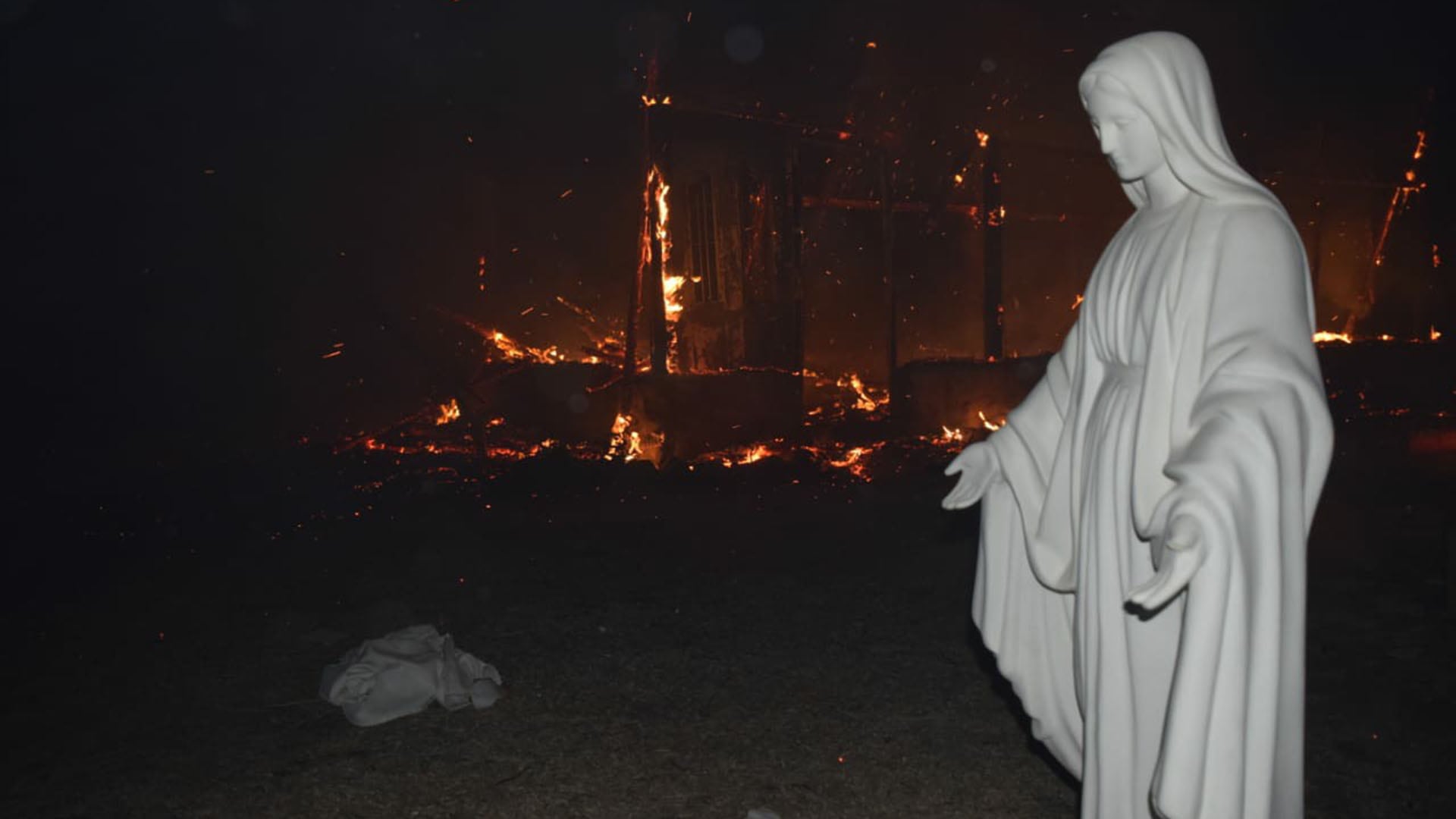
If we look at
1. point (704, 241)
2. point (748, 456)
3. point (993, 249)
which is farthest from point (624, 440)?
point (993, 249)

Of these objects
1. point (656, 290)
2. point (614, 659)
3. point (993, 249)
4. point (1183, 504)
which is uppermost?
point (993, 249)

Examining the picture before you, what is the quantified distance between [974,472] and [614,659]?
3.18 meters

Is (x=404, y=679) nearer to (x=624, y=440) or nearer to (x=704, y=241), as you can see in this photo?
(x=624, y=440)

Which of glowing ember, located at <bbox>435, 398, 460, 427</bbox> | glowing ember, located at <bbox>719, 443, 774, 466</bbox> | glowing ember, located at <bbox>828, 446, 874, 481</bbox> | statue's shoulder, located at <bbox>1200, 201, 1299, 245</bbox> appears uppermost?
statue's shoulder, located at <bbox>1200, 201, 1299, 245</bbox>

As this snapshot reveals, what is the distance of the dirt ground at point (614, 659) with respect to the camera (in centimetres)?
414

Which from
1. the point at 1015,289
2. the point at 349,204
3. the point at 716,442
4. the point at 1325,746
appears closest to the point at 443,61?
the point at 349,204

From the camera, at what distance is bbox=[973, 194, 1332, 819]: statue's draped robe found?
2.12 metres

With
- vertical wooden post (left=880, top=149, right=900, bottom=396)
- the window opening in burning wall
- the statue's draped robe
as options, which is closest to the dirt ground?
the statue's draped robe

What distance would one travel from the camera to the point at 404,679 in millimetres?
4969

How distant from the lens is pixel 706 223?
12.0 m

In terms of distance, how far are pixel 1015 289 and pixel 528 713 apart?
1230 cm

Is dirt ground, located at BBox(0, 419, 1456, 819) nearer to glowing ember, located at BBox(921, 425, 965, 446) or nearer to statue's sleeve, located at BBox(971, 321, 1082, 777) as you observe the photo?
statue's sleeve, located at BBox(971, 321, 1082, 777)

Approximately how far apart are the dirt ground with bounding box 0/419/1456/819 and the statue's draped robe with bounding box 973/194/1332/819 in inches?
59.4

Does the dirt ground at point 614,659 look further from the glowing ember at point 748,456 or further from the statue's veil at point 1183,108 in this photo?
the statue's veil at point 1183,108
